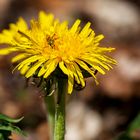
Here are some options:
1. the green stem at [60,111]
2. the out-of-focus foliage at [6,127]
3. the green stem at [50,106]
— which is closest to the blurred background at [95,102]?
the green stem at [50,106]

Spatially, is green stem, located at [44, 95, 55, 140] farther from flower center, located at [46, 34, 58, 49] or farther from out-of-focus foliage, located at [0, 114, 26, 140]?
out-of-focus foliage, located at [0, 114, 26, 140]

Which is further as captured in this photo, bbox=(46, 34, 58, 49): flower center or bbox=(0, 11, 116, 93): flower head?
bbox=(46, 34, 58, 49): flower center

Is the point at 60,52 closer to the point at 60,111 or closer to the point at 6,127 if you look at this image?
the point at 60,111

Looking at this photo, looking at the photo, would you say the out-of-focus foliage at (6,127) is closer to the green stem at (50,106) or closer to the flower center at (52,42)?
the flower center at (52,42)

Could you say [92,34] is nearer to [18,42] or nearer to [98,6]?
[18,42]

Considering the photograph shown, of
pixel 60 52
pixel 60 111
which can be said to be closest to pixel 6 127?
pixel 60 111

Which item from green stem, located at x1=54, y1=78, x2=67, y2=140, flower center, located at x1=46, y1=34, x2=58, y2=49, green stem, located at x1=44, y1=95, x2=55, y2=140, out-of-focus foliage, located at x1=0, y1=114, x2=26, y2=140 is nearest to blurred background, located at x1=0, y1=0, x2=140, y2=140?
green stem, located at x1=44, y1=95, x2=55, y2=140
